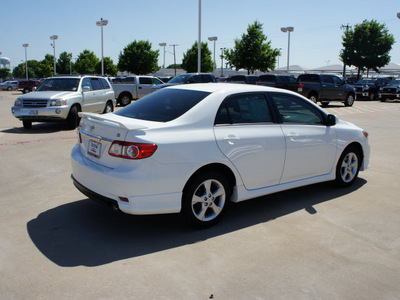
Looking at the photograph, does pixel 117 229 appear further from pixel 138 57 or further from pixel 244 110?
pixel 138 57

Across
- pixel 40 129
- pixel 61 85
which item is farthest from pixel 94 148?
pixel 61 85

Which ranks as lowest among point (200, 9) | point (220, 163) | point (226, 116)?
point (220, 163)

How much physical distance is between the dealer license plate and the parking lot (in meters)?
0.84

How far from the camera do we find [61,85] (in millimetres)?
13031

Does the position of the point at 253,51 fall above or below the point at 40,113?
above

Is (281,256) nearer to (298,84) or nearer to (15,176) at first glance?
(15,176)

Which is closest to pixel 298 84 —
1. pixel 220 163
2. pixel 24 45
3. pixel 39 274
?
pixel 220 163

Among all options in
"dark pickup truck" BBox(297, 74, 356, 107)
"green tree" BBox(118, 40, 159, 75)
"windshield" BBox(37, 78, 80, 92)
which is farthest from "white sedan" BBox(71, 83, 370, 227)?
"green tree" BBox(118, 40, 159, 75)

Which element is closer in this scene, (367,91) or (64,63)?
(367,91)

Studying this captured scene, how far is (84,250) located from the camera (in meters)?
3.89

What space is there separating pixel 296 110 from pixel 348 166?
4.64 ft

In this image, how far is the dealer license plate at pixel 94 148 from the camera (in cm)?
429

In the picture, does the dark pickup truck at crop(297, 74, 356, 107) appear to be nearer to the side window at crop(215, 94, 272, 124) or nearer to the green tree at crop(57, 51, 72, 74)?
the side window at crop(215, 94, 272, 124)

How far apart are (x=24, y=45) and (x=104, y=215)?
277 ft
